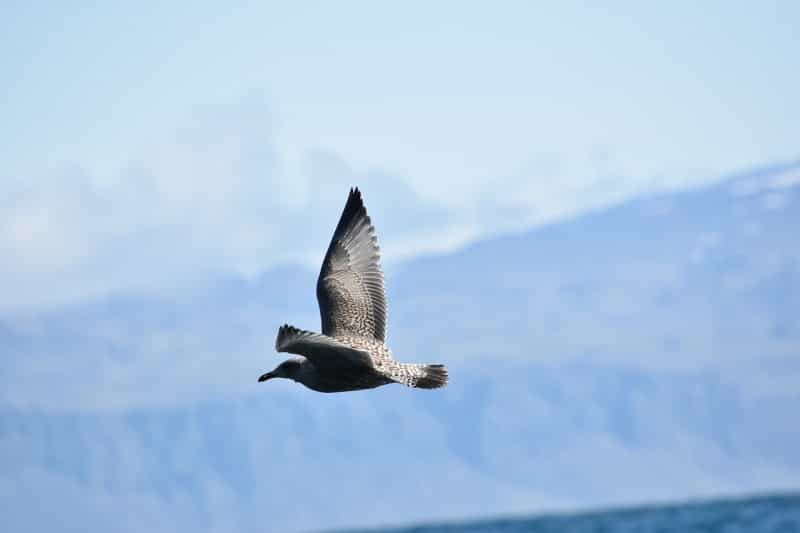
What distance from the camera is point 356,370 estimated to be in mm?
21016

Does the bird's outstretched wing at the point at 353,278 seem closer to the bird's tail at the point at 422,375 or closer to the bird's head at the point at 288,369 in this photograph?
the bird's head at the point at 288,369

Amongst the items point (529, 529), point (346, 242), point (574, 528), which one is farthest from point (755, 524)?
point (346, 242)

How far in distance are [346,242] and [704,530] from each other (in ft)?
224

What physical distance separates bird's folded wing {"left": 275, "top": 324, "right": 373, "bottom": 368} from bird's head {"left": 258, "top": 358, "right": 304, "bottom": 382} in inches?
18.2

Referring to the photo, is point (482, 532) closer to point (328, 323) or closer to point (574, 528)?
point (574, 528)

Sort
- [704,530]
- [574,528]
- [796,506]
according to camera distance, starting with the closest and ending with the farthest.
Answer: [704,530] → [796,506] → [574,528]

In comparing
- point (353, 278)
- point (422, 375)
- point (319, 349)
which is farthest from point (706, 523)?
point (319, 349)

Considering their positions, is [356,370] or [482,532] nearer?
[356,370]

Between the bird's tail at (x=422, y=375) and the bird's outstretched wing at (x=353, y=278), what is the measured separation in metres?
2.57

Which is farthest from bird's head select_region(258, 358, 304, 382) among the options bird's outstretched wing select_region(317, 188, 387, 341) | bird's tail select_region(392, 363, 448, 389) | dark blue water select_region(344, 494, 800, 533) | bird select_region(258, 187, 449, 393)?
dark blue water select_region(344, 494, 800, 533)

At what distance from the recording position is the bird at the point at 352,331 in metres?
20.9

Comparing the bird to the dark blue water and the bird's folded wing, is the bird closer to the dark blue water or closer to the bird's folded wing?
the bird's folded wing

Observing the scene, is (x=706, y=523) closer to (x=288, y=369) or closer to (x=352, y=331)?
(x=352, y=331)

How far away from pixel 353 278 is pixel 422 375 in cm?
382
